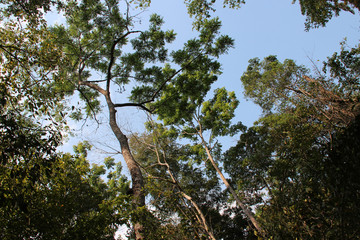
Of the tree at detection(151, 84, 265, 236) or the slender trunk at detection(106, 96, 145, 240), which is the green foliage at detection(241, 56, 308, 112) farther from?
the slender trunk at detection(106, 96, 145, 240)

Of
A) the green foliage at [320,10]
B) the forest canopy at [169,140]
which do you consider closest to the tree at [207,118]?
the forest canopy at [169,140]

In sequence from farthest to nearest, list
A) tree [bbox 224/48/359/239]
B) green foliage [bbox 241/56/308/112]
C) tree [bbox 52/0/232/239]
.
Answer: green foliage [bbox 241/56/308/112]
tree [bbox 52/0/232/239]
tree [bbox 224/48/359/239]

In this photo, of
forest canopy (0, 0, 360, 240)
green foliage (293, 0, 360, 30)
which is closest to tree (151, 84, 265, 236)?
forest canopy (0, 0, 360, 240)

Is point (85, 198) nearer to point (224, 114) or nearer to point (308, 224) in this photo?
point (224, 114)

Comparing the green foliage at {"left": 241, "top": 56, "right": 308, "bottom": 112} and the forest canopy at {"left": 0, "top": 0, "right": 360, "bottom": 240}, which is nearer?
the forest canopy at {"left": 0, "top": 0, "right": 360, "bottom": 240}

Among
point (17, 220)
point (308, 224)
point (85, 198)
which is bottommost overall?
point (308, 224)

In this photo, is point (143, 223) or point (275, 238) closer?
point (275, 238)

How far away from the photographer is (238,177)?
15219mm

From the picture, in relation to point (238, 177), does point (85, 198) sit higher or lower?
higher

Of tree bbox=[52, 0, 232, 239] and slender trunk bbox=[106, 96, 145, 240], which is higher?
tree bbox=[52, 0, 232, 239]

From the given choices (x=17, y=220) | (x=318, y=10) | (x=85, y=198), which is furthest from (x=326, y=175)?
(x=318, y=10)

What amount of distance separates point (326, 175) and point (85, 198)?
13.5 m

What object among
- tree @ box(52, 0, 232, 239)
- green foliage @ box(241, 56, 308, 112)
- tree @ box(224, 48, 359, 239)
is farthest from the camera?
green foliage @ box(241, 56, 308, 112)

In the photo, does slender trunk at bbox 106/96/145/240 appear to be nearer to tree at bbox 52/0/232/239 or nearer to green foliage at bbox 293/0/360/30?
tree at bbox 52/0/232/239
